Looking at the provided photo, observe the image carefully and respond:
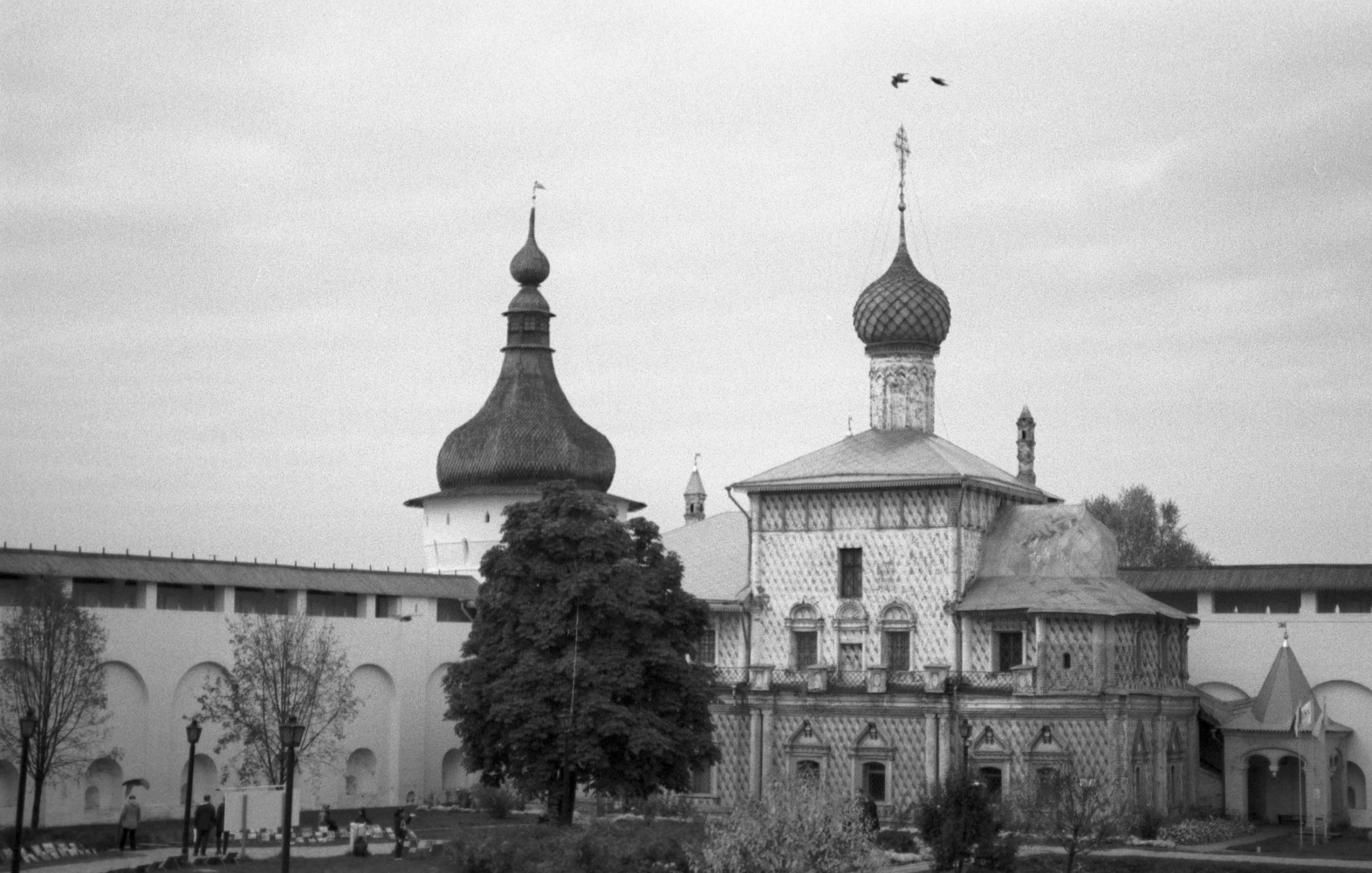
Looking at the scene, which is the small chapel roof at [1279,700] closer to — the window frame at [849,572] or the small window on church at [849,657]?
the small window on church at [849,657]

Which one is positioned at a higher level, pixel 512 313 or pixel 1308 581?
pixel 512 313

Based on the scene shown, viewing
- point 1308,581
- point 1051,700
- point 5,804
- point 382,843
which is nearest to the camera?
point 382,843

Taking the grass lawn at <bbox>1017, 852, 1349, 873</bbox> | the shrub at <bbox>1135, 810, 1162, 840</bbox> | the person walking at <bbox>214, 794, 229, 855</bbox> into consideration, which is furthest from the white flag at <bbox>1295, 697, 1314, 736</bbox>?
the person walking at <bbox>214, 794, 229, 855</bbox>

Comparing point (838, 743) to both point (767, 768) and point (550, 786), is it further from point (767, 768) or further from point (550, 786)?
point (550, 786)

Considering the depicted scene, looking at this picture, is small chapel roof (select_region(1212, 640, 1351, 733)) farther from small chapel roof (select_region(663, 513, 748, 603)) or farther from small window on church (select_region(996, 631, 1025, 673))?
small chapel roof (select_region(663, 513, 748, 603))

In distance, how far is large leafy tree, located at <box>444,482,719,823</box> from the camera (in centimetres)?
3772

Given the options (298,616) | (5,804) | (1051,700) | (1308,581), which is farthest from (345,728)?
(1308,581)

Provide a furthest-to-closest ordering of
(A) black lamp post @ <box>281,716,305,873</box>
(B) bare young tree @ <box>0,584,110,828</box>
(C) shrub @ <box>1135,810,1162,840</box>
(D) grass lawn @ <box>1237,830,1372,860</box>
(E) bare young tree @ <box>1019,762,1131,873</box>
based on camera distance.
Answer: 1. (C) shrub @ <box>1135,810,1162,840</box>
2. (B) bare young tree @ <box>0,584,110,828</box>
3. (D) grass lawn @ <box>1237,830,1372,860</box>
4. (E) bare young tree @ <box>1019,762,1131,873</box>
5. (A) black lamp post @ <box>281,716,305,873</box>

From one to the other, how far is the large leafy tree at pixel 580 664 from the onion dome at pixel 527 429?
1626 centimetres

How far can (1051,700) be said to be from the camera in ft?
140

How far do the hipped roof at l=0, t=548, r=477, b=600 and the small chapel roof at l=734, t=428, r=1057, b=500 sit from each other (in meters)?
9.32

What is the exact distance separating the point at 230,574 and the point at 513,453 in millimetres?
12602

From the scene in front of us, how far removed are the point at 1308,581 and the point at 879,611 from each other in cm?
1148

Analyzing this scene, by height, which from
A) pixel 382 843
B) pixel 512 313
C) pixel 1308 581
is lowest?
pixel 382 843
